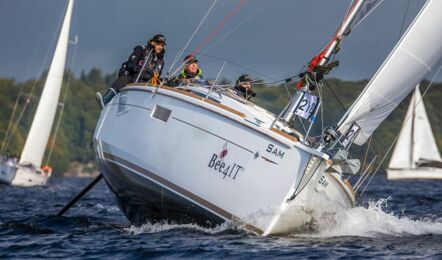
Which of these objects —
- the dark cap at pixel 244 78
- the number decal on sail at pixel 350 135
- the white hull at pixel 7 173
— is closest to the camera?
the number decal on sail at pixel 350 135

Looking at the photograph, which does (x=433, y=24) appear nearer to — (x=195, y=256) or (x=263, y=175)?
(x=263, y=175)

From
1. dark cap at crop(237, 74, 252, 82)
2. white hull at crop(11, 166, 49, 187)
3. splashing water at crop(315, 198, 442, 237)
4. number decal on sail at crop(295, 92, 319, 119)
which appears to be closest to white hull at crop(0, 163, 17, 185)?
white hull at crop(11, 166, 49, 187)

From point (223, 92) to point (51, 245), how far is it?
3109mm

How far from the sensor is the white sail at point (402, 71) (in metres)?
12.7

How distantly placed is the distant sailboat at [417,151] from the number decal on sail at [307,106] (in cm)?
3973

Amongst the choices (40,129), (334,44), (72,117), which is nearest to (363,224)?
(334,44)

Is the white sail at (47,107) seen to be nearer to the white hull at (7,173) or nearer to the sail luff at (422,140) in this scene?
the white hull at (7,173)

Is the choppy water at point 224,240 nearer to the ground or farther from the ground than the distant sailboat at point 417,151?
nearer to the ground

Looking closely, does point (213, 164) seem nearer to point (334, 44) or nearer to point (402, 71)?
point (334, 44)

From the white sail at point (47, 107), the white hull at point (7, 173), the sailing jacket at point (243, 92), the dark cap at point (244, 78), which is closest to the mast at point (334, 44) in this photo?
the sailing jacket at point (243, 92)

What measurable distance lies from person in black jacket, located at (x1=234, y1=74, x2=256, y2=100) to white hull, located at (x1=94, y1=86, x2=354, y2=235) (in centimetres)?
109

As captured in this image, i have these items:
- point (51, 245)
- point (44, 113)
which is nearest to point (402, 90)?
point (51, 245)

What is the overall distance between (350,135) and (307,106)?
0.77m

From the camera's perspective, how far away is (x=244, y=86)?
13.6 m
